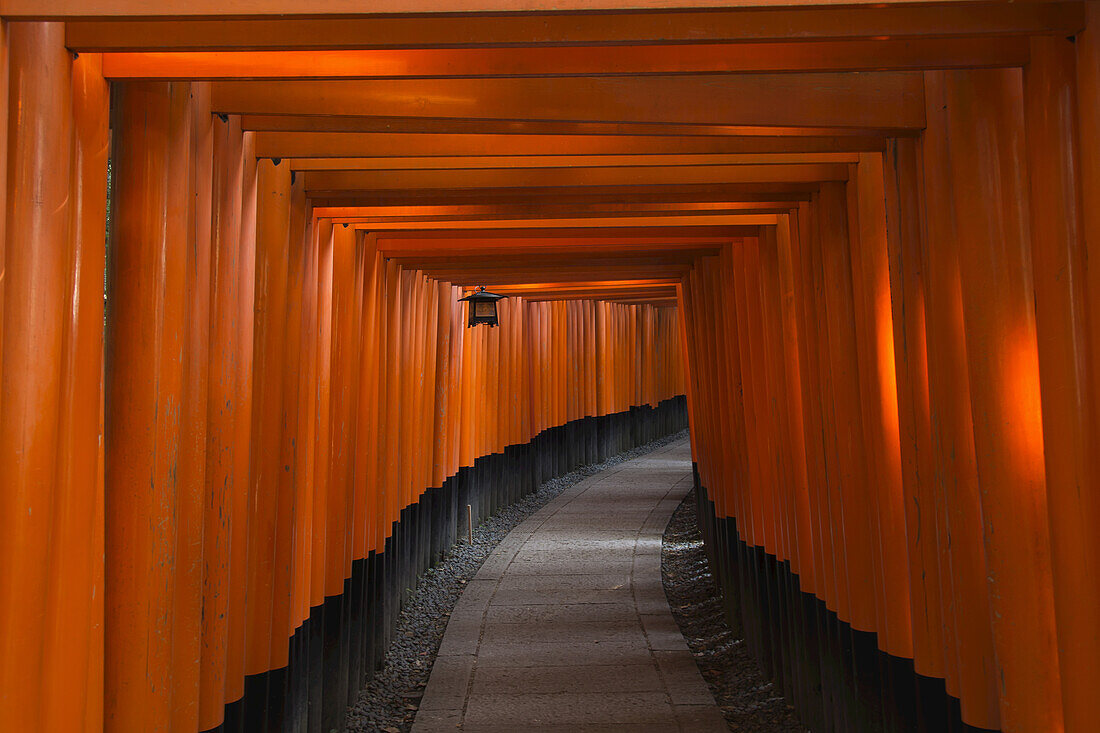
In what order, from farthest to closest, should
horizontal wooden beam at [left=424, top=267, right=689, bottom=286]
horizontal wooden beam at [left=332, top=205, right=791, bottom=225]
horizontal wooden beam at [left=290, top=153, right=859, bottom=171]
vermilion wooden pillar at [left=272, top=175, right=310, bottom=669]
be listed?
horizontal wooden beam at [left=424, top=267, right=689, bottom=286], horizontal wooden beam at [left=332, top=205, right=791, bottom=225], vermilion wooden pillar at [left=272, top=175, right=310, bottom=669], horizontal wooden beam at [left=290, top=153, right=859, bottom=171]

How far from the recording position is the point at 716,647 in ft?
29.4

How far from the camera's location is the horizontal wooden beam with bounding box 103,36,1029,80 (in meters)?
3.07

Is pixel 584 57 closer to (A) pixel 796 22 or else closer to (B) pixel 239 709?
(A) pixel 796 22

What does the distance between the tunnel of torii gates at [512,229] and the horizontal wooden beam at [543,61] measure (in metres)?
0.01

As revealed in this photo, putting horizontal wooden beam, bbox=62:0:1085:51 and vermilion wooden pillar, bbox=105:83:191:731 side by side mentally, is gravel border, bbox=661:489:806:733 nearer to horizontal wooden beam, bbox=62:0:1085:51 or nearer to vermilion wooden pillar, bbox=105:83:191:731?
vermilion wooden pillar, bbox=105:83:191:731

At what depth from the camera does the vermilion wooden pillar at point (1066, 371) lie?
270cm

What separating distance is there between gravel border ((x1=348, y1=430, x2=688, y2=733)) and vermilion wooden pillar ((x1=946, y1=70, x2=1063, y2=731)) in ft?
16.1

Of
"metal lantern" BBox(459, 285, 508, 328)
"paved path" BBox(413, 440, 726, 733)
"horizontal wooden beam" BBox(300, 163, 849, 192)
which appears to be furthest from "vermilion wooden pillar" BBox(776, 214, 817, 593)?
"metal lantern" BBox(459, 285, 508, 328)

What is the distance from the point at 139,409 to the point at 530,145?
225 centimetres

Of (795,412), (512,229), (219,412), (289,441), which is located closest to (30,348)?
→ (219,412)

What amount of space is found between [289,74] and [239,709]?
118 inches

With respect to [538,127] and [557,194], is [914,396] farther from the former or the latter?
[557,194]

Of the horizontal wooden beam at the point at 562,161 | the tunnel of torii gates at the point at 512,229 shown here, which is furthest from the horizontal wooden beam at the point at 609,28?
the horizontal wooden beam at the point at 562,161

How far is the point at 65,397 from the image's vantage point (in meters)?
2.81
